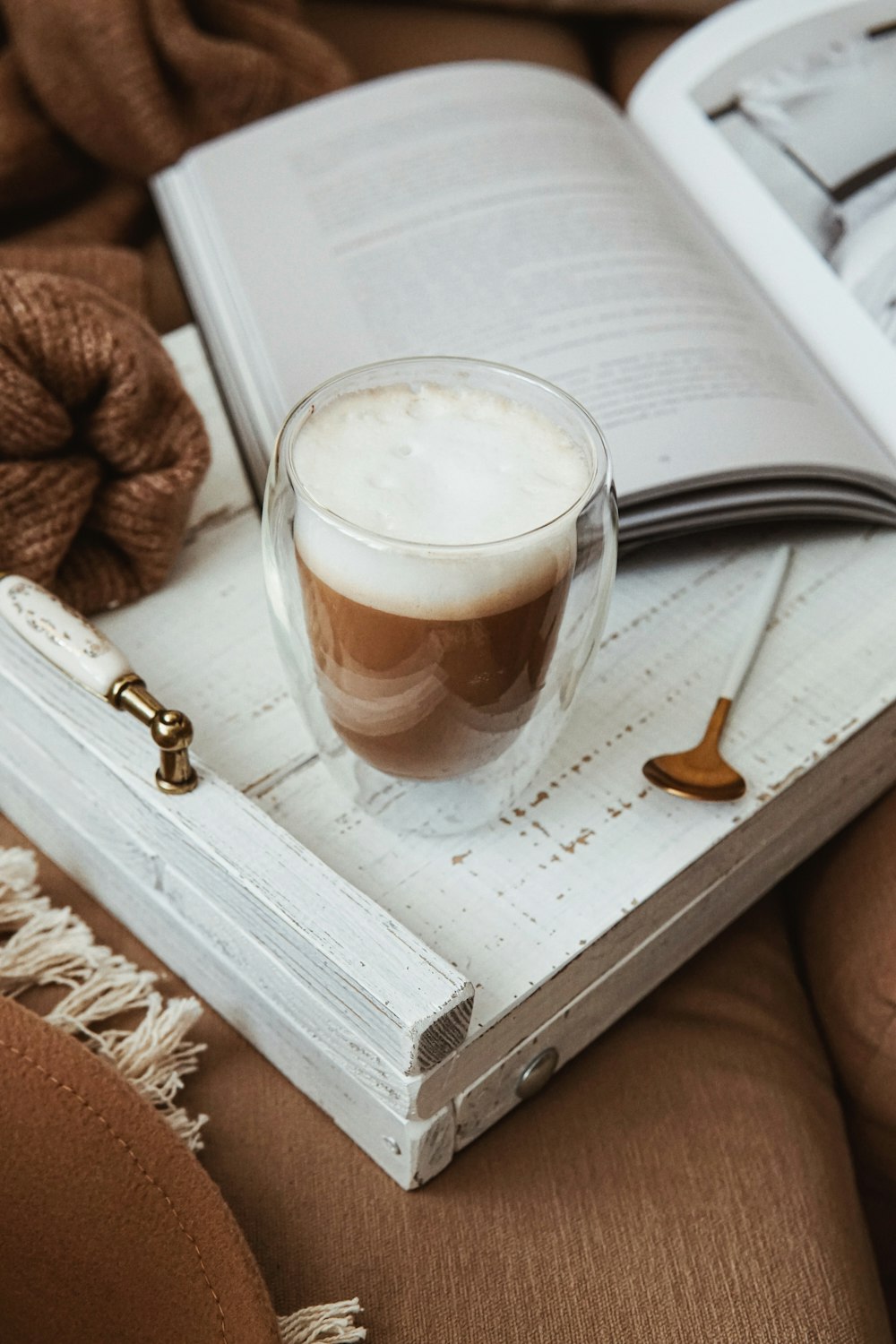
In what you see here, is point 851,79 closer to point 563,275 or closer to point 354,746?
point 563,275

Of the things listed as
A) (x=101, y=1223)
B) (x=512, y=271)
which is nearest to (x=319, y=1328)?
(x=101, y=1223)

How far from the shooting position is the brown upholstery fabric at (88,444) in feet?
1.38

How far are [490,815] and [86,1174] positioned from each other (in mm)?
178

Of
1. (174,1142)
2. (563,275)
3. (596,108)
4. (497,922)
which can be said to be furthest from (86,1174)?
(596,108)

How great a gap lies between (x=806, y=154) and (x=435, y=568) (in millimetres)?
480

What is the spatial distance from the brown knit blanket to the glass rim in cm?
11

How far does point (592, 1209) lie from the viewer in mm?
411

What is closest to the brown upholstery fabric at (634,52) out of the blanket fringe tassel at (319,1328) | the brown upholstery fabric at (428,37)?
the brown upholstery fabric at (428,37)

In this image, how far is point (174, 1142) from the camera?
345 millimetres

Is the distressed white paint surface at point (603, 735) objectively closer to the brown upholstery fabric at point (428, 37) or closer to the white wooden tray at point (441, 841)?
the white wooden tray at point (441, 841)

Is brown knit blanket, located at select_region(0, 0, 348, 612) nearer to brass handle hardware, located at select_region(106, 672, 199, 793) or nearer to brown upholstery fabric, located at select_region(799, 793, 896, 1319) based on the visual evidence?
brass handle hardware, located at select_region(106, 672, 199, 793)

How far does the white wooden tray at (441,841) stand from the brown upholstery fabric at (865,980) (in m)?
0.03

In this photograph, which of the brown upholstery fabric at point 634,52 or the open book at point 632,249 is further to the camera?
the brown upholstery fabric at point 634,52

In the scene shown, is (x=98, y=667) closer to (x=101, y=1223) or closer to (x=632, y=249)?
(x=101, y=1223)
